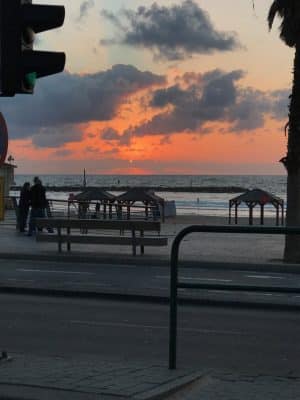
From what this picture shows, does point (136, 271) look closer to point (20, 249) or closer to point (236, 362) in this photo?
point (20, 249)

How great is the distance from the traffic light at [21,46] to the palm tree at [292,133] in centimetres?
1090

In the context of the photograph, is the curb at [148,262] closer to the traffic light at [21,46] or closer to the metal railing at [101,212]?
the metal railing at [101,212]

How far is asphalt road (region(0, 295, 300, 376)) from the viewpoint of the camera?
7742mm

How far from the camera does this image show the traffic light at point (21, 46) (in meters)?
6.34

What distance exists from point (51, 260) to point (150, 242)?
7.43 ft

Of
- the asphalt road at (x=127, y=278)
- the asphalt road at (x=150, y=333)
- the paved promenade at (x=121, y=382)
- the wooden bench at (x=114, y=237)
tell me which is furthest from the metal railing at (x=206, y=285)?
the wooden bench at (x=114, y=237)

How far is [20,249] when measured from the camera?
1909 cm

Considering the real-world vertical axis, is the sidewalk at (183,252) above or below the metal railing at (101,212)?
below

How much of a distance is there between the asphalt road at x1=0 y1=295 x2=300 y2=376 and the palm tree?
602 centimetres

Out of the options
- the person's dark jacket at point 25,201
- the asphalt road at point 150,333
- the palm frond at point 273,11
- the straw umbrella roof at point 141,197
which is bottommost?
the asphalt road at point 150,333

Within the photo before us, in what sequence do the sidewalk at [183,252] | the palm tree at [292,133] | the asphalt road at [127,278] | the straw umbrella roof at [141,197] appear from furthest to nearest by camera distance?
the straw umbrella roof at [141,197], the sidewalk at [183,252], the palm tree at [292,133], the asphalt road at [127,278]

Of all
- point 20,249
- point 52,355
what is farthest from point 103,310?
point 20,249

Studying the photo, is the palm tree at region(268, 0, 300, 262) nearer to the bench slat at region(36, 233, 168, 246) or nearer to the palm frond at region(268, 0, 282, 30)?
the palm frond at region(268, 0, 282, 30)

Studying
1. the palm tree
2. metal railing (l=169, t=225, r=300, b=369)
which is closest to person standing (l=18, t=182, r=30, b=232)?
the palm tree
